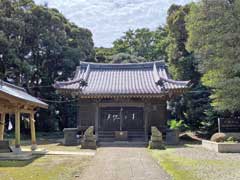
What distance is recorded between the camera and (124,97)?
19.9 m

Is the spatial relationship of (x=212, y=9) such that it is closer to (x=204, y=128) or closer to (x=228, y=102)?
(x=228, y=102)

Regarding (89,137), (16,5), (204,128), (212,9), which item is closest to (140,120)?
(204,128)

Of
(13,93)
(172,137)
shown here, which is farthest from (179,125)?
(13,93)

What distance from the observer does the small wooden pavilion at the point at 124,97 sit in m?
19.9

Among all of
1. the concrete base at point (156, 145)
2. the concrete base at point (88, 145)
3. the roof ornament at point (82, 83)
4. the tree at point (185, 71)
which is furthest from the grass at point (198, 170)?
the tree at point (185, 71)

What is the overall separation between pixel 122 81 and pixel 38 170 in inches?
565

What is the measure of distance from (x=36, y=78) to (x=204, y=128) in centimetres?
1400

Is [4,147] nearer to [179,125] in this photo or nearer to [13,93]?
[13,93]

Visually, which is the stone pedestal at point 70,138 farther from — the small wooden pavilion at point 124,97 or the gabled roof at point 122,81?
the gabled roof at point 122,81

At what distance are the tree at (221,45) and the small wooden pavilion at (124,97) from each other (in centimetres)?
333

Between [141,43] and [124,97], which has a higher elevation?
[141,43]

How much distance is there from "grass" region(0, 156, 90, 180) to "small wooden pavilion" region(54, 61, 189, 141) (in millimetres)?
9591

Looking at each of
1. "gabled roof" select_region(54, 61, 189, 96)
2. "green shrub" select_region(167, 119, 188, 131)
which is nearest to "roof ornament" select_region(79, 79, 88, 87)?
"gabled roof" select_region(54, 61, 189, 96)

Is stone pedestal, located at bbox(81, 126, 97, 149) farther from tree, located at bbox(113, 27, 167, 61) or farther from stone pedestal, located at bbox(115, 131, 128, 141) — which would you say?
tree, located at bbox(113, 27, 167, 61)
